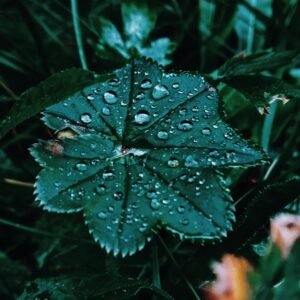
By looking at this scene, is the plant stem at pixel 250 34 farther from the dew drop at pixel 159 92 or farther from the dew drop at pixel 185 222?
the dew drop at pixel 185 222

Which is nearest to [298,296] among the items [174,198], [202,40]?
[174,198]

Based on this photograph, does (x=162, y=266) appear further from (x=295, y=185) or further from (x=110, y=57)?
(x=110, y=57)

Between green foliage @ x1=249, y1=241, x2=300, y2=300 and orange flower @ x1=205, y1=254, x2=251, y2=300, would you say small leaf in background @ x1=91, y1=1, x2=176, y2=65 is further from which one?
green foliage @ x1=249, y1=241, x2=300, y2=300

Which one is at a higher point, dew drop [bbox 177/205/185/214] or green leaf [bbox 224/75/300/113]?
green leaf [bbox 224/75/300/113]

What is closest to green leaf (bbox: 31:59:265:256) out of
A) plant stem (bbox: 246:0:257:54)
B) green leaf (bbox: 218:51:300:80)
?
green leaf (bbox: 218:51:300:80)

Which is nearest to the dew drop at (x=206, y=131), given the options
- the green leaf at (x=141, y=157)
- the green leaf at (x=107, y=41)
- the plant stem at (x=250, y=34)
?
the green leaf at (x=141, y=157)

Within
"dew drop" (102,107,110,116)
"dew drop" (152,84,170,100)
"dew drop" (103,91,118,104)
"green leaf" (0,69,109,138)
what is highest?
"green leaf" (0,69,109,138)

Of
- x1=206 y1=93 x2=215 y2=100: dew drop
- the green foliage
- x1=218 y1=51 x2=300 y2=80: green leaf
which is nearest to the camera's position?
the green foliage
